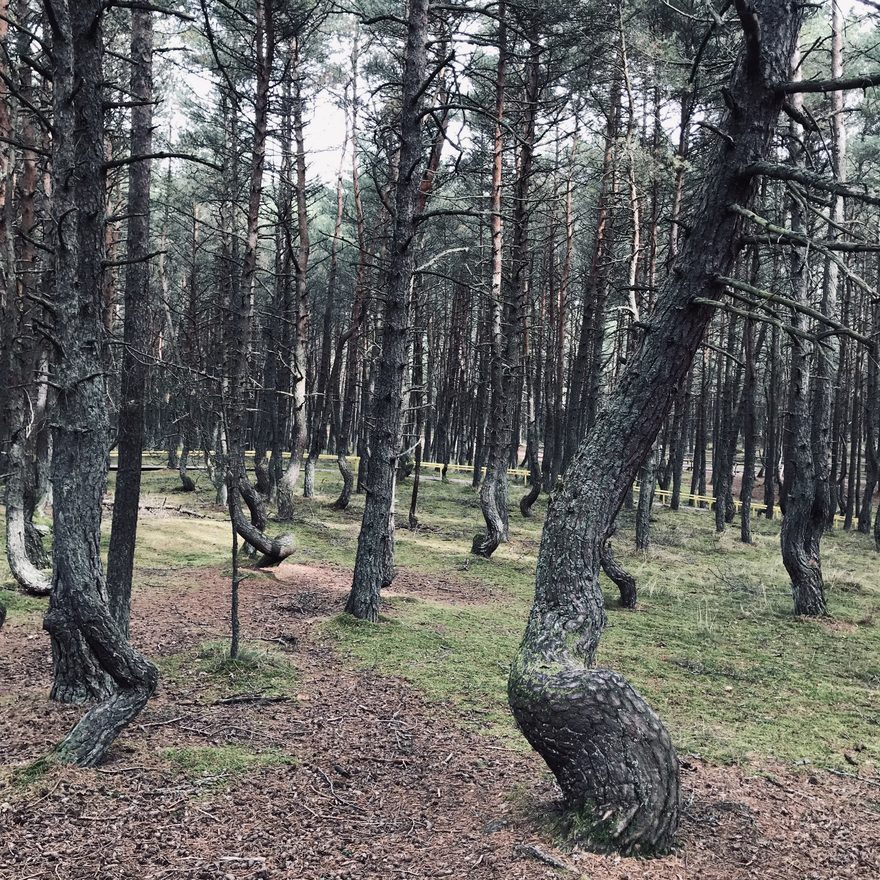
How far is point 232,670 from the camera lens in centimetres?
679

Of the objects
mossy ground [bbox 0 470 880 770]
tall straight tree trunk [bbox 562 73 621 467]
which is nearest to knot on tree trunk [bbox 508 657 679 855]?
mossy ground [bbox 0 470 880 770]

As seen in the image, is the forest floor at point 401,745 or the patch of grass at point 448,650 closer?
the forest floor at point 401,745

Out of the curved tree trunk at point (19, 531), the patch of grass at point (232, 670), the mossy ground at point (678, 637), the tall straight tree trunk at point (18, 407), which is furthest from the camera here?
the curved tree trunk at point (19, 531)

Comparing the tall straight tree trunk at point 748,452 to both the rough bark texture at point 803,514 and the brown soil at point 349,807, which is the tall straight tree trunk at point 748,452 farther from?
the brown soil at point 349,807

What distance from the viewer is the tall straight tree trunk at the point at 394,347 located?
8484 millimetres

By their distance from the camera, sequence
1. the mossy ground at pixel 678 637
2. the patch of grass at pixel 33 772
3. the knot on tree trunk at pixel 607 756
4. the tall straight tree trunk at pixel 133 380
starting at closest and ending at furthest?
the knot on tree trunk at pixel 607 756
the patch of grass at pixel 33 772
the mossy ground at pixel 678 637
the tall straight tree trunk at pixel 133 380

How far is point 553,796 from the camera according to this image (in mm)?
4363

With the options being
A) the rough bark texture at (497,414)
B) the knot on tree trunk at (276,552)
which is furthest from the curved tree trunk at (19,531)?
the rough bark texture at (497,414)

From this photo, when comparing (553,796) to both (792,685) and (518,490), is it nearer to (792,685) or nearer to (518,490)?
(792,685)

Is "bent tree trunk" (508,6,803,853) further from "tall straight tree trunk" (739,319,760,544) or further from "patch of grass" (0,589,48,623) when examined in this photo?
"tall straight tree trunk" (739,319,760,544)

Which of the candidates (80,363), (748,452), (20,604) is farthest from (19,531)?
(748,452)

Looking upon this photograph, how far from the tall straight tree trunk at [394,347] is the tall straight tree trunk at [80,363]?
377cm

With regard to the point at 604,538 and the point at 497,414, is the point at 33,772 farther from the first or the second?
the point at 497,414

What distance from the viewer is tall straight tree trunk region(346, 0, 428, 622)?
334 inches
